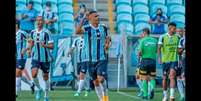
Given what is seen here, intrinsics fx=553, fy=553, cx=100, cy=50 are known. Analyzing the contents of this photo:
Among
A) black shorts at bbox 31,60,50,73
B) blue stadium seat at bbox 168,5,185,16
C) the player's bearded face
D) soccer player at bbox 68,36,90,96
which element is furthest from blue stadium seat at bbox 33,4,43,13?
the player's bearded face

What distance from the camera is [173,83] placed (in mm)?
11719

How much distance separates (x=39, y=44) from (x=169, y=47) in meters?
2.91

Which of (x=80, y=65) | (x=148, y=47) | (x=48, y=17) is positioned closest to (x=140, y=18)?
(x=48, y=17)

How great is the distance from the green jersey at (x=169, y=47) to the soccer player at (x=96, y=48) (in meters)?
1.69

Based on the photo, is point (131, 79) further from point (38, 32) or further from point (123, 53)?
point (38, 32)

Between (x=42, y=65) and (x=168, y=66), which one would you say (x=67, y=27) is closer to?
(x=42, y=65)

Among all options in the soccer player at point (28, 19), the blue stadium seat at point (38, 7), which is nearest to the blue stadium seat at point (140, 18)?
the blue stadium seat at point (38, 7)

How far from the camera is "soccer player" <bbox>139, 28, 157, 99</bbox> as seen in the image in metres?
13.7

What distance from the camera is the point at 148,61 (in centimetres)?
1373

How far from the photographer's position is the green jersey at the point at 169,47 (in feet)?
39.7

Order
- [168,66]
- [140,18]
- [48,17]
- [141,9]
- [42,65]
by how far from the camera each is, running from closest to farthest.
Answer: [168,66] < [42,65] < [48,17] < [140,18] < [141,9]
